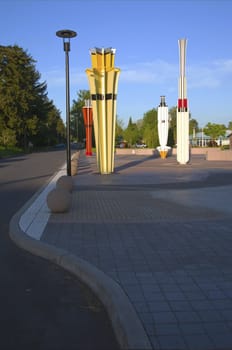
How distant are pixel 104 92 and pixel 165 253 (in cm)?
1698

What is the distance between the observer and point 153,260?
263 inches

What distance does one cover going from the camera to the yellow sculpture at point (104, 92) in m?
22.9

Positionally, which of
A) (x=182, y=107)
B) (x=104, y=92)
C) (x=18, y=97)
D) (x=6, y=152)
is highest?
(x=18, y=97)

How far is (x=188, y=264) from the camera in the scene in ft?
21.2

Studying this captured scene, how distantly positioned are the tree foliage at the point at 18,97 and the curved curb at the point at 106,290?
65062mm

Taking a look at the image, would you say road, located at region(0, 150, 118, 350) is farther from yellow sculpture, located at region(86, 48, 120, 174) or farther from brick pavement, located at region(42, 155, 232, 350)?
yellow sculpture, located at region(86, 48, 120, 174)

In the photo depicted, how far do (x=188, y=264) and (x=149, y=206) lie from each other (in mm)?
5844

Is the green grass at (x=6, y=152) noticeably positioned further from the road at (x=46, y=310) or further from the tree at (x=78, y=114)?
the tree at (x=78, y=114)

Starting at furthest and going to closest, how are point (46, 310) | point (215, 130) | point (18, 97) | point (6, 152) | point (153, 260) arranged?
point (215, 130), point (18, 97), point (6, 152), point (153, 260), point (46, 310)

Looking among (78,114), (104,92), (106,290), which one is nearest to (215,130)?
(78,114)

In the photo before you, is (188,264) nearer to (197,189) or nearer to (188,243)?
(188,243)

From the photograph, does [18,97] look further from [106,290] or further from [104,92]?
[106,290]

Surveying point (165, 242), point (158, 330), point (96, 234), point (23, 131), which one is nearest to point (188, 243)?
point (165, 242)

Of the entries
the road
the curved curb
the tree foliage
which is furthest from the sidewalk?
the tree foliage
